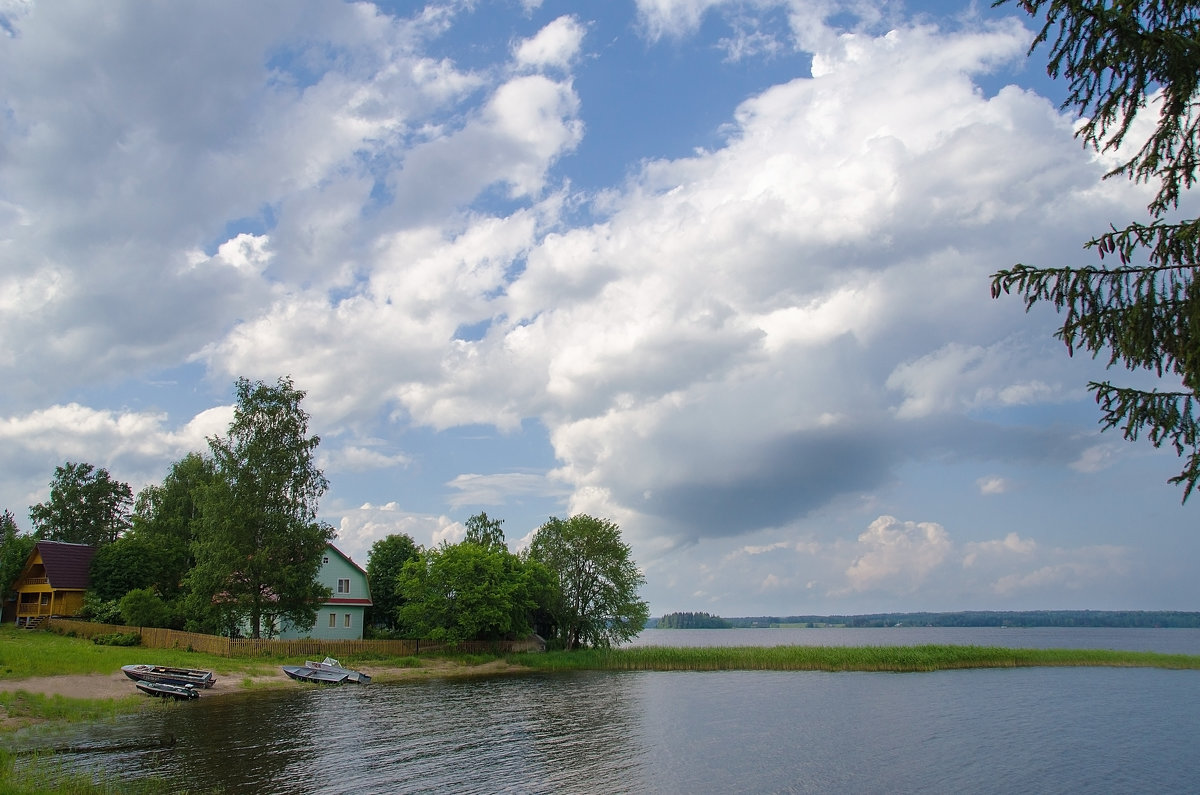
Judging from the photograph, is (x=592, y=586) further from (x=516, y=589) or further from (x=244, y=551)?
(x=244, y=551)

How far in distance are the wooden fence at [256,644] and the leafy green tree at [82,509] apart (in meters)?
35.5

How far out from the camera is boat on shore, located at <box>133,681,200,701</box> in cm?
3772

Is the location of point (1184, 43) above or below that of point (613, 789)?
above

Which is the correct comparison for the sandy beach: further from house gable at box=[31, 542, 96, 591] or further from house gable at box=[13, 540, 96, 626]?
house gable at box=[31, 542, 96, 591]

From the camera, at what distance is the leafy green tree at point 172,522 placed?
210 ft

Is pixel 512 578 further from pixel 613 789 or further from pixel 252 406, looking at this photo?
pixel 613 789

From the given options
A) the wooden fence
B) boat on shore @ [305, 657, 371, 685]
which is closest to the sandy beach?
boat on shore @ [305, 657, 371, 685]

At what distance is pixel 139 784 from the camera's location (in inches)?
786

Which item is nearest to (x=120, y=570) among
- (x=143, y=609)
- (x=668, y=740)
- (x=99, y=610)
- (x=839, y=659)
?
(x=99, y=610)

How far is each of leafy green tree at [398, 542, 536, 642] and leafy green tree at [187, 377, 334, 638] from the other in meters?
8.52

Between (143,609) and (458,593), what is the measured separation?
23.6 metres

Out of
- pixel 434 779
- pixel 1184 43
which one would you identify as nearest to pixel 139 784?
pixel 434 779

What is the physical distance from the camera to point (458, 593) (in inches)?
2554

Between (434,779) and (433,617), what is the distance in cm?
4218
